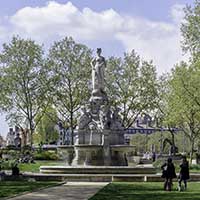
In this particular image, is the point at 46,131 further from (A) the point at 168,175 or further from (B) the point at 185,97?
(A) the point at 168,175

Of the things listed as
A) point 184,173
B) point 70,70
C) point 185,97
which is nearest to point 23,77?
point 70,70

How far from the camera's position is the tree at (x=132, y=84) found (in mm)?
58438

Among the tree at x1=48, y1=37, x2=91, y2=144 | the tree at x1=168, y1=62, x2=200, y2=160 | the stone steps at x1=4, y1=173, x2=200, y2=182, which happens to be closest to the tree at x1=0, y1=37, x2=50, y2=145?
the tree at x1=48, y1=37, x2=91, y2=144

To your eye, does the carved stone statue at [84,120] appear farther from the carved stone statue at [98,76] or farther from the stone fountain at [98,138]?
the carved stone statue at [98,76]

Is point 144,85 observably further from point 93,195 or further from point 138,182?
point 93,195

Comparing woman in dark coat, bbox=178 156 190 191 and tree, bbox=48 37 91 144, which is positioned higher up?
tree, bbox=48 37 91 144

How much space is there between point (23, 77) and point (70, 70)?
5.30m

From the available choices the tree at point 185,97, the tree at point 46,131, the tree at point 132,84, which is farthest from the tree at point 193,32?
the tree at point 46,131

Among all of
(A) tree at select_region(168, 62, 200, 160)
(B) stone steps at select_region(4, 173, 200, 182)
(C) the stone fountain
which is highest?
(A) tree at select_region(168, 62, 200, 160)

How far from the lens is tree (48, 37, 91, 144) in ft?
190

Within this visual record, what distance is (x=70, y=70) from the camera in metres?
57.9

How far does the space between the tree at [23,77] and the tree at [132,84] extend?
7.76 m

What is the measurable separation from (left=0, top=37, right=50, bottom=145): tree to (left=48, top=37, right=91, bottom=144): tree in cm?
136

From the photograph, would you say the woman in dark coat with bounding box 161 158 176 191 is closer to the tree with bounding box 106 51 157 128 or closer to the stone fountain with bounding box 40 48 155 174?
the stone fountain with bounding box 40 48 155 174
